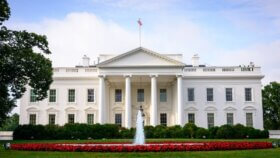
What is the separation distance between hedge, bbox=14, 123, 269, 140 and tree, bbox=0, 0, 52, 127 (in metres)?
6.34

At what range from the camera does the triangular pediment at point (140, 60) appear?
151 feet

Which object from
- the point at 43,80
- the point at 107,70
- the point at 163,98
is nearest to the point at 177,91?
the point at 163,98

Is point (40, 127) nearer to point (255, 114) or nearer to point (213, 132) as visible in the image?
point (213, 132)

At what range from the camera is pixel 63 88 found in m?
49.7

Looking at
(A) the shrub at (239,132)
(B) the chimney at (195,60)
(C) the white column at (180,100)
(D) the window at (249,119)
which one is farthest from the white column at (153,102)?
(D) the window at (249,119)

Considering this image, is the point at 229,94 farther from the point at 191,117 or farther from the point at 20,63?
the point at 20,63

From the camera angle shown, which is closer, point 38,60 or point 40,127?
point 38,60

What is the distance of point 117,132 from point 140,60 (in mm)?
10819

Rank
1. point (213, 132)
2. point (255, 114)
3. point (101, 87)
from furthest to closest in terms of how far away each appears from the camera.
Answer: point (255, 114), point (101, 87), point (213, 132)

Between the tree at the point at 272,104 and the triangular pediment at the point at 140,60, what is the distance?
22854mm

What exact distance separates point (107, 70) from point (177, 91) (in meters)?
8.82

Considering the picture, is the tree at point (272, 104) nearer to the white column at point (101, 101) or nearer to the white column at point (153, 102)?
the white column at point (153, 102)

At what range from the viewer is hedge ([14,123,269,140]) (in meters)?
36.4

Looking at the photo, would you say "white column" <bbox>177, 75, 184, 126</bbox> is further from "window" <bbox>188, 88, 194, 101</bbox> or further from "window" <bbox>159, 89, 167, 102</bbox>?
"window" <bbox>159, 89, 167, 102</bbox>
